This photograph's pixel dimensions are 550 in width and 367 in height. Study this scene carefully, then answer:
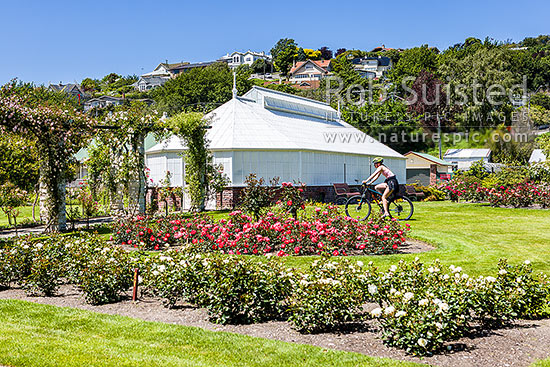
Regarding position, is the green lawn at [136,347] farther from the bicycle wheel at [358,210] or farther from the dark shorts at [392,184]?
the dark shorts at [392,184]

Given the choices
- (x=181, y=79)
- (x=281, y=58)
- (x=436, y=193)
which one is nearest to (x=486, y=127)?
(x=436, y=193)

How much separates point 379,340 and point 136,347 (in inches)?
98.3

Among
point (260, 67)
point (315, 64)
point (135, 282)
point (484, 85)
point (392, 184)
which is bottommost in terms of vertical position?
point (135, 282)

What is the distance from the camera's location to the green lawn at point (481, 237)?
9734 mm

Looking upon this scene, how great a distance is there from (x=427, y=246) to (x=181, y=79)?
7775 centimetres

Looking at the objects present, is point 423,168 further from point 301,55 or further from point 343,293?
point 301,55

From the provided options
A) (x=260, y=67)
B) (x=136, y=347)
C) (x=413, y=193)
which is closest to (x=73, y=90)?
(x=260, y=67)

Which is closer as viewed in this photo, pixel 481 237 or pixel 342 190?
pixel 481 237

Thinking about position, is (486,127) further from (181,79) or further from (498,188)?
(181,79)

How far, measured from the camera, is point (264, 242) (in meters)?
11.0

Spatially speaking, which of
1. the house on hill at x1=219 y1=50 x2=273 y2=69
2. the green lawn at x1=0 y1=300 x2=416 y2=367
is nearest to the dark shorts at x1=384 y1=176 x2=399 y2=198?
the green lawn at x1=0 y1=300 x2=416 y2=367

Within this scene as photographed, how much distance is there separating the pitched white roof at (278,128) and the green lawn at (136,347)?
16.3 m

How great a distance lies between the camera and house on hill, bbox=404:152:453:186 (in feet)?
129

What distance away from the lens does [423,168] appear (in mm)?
40062
